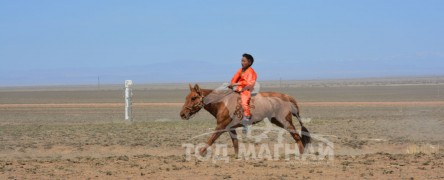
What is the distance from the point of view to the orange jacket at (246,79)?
13.3m

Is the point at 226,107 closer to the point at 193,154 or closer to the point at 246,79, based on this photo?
the point at 246,79

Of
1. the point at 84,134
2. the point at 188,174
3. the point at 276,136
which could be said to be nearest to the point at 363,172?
the point at 188,174

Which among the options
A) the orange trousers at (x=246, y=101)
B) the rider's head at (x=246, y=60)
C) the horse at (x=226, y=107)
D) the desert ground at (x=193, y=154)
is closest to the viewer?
the desert ground at (x=193, y=154)

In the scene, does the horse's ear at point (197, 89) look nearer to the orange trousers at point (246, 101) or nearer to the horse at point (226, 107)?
the horse at point (226, 107)

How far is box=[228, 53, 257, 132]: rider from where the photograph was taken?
13.3 metres

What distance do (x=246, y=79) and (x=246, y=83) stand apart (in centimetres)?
8

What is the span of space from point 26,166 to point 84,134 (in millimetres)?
6554

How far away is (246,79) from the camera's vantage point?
13.4 meters

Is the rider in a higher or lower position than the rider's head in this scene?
lower

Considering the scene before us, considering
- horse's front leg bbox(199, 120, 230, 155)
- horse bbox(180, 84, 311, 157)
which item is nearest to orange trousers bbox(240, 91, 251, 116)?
horse bbox(180, 84, 311, 157)

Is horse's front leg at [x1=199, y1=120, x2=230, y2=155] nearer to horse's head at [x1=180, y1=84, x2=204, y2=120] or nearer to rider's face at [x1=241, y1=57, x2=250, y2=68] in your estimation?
horse's head at [x1=180, y1=84, x2=204, y2=120]

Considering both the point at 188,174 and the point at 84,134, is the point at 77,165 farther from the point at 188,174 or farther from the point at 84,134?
the point at 84,134

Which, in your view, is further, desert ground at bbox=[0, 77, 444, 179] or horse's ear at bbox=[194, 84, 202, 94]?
horse's ear at bbox=[194, 84, 202, 94]

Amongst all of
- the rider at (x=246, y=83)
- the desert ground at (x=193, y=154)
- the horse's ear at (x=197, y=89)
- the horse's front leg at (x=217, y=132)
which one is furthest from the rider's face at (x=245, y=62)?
the desert ground at (x=193, y=154)
